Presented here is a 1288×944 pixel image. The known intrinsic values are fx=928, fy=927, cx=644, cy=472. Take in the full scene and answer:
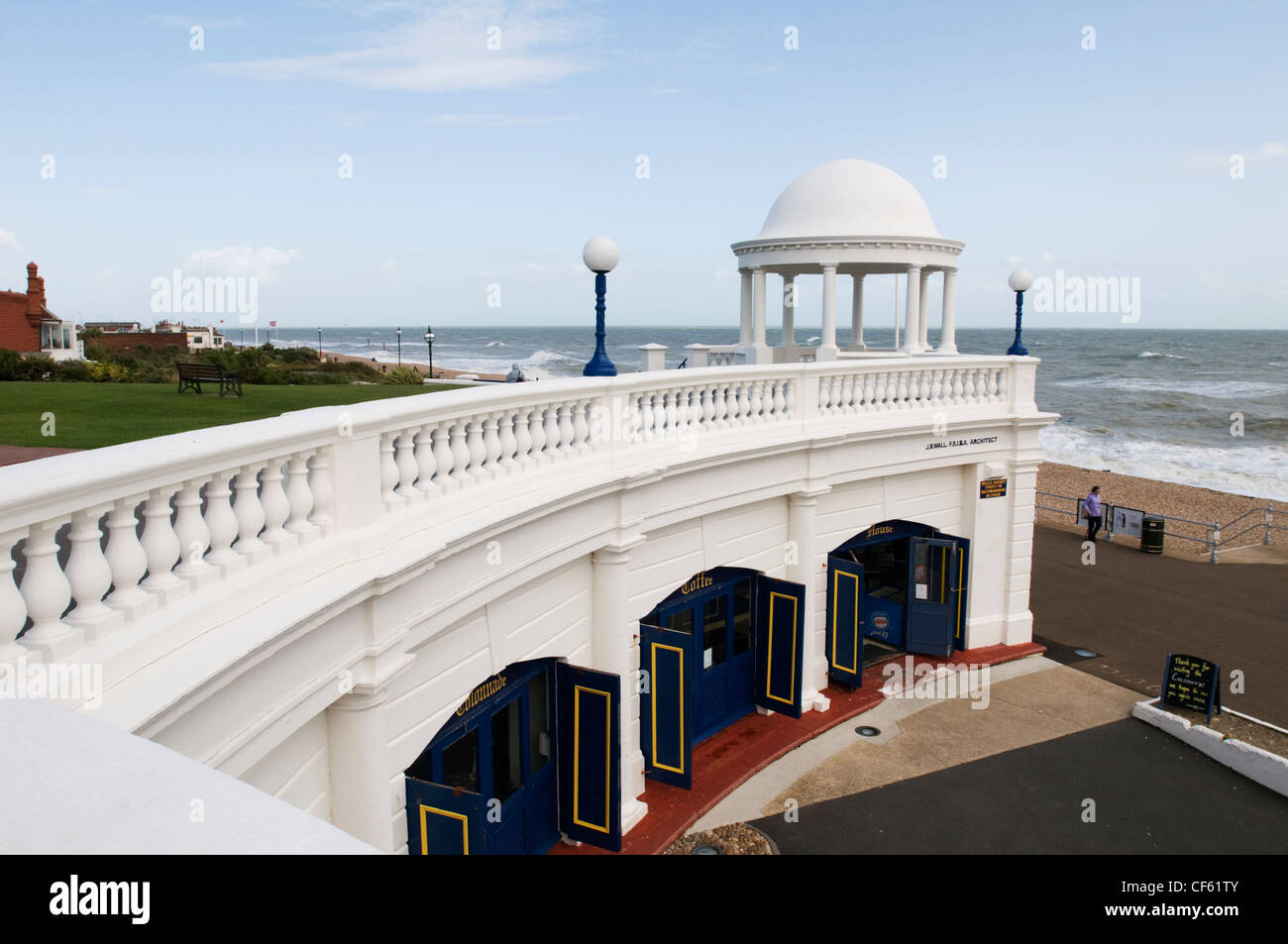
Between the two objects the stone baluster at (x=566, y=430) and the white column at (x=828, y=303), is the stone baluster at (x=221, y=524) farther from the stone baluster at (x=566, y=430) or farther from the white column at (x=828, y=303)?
the white column at (x=828, y=303)

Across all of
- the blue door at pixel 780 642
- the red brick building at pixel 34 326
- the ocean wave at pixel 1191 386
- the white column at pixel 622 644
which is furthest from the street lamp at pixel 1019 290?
the ocean wave at pixel 1191 386

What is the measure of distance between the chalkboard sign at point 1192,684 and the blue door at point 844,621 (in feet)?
14.5

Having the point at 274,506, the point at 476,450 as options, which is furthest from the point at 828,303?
the point at 274,506

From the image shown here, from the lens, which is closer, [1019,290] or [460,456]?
[460,456]

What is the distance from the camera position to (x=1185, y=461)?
48.8 meters

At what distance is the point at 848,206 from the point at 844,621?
769cm

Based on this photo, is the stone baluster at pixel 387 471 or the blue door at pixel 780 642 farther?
the blue door at pixel 780 642

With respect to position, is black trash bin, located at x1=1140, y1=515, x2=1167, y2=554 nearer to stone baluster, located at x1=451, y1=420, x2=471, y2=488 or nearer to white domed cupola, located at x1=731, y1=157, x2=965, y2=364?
white domed cupola, located at x1=731, y1=157, x2=965, y2=364

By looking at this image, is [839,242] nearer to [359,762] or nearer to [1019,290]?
[1019,290]

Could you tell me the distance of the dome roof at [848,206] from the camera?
1684 cm

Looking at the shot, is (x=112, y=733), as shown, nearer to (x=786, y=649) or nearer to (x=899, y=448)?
(x=786, y=649)

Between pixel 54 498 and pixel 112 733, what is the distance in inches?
59.5

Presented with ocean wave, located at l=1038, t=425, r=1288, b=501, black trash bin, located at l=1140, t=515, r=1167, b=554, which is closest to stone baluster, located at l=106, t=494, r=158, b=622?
black trash bin, located at l=1140, t=515, r=1167, b=554
